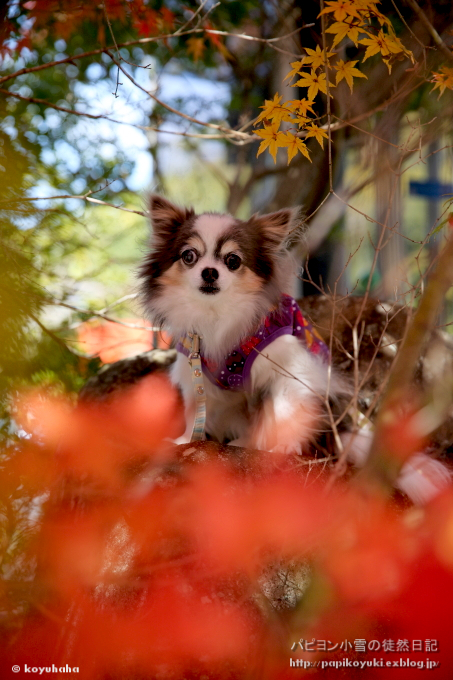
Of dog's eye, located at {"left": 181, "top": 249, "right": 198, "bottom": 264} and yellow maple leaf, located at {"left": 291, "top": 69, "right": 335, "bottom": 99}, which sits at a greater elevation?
yellow maple leaf, located at {"left": 291, "top": 69, "right": 335, "bottom": 99}

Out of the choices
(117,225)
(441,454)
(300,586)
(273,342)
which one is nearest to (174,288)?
(273,342)

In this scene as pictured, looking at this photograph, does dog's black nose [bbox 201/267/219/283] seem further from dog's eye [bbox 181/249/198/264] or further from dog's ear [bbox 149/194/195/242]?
dog's ear [bbox 149/194/195/242]

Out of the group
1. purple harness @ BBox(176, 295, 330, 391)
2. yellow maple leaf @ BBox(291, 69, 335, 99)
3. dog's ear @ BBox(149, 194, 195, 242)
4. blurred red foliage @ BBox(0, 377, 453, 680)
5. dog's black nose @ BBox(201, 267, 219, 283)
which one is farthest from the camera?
dog's ear @ BBox(149, 194, 195, 242)

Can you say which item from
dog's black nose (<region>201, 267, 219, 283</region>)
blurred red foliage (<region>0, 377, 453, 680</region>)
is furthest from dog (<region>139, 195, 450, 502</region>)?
blurred red foliage (<region>0, 377, 453, 680</region>)

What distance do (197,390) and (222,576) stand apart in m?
0.91

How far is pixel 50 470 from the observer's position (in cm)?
258

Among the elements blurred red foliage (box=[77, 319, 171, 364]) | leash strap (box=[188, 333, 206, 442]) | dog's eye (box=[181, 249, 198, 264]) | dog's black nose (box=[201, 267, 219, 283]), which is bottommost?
leash strap (box=[188, 333, 206, 442])

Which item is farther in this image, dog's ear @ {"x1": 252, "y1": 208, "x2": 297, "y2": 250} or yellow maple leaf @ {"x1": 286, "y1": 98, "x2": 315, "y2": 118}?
dog's ear @ {"x1": 252, "y1": 208, "x2": 297, "y2": 250}

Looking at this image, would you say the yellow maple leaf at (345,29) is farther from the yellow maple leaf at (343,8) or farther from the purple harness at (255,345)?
the purple harness at (255,345)

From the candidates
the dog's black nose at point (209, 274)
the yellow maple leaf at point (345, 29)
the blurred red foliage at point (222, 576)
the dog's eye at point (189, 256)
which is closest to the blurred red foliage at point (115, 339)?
the dog's eye at point (189, 256)

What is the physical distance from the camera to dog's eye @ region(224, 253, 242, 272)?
249cm

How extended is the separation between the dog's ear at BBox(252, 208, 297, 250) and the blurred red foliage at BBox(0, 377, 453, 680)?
1.13 metres

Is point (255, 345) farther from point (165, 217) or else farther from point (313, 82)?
point (313, 82)

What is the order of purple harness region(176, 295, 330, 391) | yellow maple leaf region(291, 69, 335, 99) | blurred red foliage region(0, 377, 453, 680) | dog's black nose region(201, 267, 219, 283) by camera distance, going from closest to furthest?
1. blurred red foliage region(0, 377, 453, 680)
2. yellow maple leaf region(291, 69, 335, 99)
3. dog's black nose region(201, 267, 219, 283)
4. purple harness region(176, 295, 330, 391)
